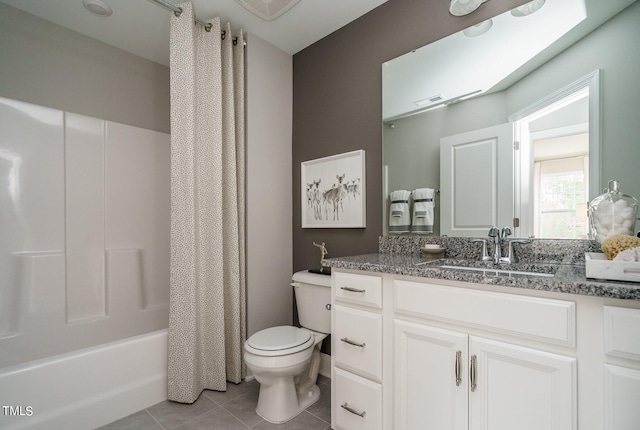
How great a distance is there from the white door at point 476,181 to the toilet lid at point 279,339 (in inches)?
40.2

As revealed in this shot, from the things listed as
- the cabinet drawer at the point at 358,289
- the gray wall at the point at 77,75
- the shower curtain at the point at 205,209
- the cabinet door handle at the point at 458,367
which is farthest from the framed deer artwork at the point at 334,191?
the gray wall at the point at 77,75

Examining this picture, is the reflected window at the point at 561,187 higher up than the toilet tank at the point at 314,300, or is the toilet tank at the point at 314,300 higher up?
the reflected window at the point at 561,187

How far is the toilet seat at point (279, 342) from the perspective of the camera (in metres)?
1.60

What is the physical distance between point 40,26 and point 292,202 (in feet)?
7.05

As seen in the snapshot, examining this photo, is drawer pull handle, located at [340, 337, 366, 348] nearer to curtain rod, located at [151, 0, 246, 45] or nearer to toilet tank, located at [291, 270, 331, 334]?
toilet tank, located at [291, 270, 331, 334]

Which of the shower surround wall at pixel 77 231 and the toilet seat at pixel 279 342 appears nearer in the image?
the toilet seat at pixel 279 342

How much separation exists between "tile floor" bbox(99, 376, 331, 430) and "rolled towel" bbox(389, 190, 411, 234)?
1.17m

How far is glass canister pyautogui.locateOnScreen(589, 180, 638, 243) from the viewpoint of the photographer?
1086mm

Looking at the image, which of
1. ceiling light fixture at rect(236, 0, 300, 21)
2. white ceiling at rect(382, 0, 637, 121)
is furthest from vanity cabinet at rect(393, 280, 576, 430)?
ceiling light fixture at rect(236, 0, 300, 21)

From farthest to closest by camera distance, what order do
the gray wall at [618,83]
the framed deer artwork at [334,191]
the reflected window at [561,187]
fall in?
the framed deer artwork at [334,191], the reflected window at [561,187], the gray wall at [618,83]

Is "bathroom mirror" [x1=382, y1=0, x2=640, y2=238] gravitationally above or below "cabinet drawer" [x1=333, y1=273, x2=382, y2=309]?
above

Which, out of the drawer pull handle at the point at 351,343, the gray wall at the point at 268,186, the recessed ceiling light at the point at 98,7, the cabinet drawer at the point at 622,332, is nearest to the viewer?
the cabinet drawer at the point at 622,332

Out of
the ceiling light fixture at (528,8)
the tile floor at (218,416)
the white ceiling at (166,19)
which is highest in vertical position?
the white ceiling at (166,19)

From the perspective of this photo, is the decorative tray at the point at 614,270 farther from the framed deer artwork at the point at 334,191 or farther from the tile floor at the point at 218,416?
the tile floor at the point at 218,416
